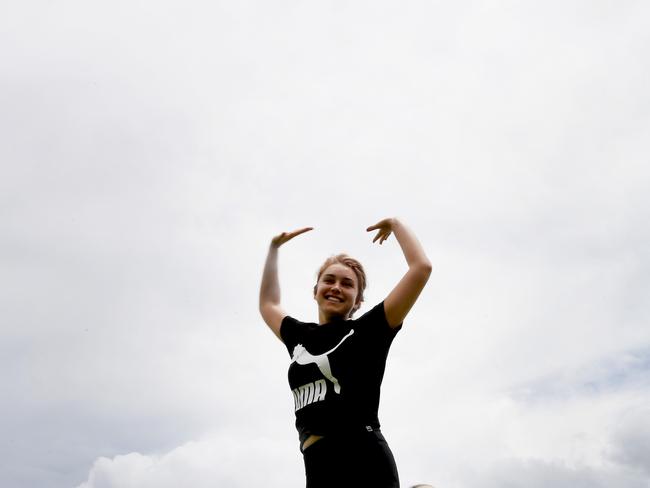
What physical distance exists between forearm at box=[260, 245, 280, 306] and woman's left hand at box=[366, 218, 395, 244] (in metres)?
1.12

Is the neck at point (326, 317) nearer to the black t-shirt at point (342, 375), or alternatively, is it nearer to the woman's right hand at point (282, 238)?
the black t-shirt at point (342, 375)

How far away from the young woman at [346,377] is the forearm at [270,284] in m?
0.67

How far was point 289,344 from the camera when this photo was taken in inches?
211

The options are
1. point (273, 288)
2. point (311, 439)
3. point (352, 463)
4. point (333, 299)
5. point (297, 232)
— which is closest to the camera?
point (352, 463)

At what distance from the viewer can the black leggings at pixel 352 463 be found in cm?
438

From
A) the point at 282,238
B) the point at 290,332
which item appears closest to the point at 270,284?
the point at 282,238

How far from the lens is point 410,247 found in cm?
503

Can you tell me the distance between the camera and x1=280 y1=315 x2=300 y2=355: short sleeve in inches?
210

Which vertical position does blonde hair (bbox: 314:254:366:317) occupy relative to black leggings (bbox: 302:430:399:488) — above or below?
above

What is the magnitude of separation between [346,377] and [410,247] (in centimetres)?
112

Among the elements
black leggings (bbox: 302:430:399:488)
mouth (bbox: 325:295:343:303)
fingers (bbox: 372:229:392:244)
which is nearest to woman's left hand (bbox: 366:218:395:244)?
fingers (bbox: 372:229:392:244)

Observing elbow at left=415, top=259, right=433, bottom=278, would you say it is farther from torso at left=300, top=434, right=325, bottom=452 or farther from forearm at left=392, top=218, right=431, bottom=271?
torso at left=300, top=434, right=325, bottom=452

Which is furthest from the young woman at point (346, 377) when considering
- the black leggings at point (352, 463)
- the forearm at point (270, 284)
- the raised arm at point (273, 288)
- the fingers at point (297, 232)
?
the fingers at point (297, 232)

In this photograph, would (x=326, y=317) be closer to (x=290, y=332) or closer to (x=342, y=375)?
(x=290, y=332)
